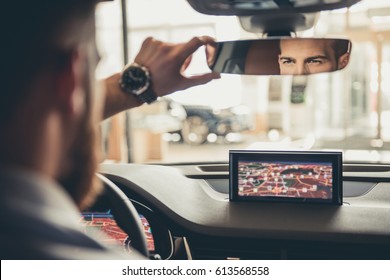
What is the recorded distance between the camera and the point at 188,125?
9211 millimetres

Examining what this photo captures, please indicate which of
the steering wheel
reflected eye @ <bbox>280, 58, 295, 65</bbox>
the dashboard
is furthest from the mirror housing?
the dashboard

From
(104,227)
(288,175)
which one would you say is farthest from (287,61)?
(104,227)

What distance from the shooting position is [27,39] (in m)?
0.57

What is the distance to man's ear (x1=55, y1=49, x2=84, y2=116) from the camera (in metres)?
0.57

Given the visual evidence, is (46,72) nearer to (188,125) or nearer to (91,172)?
(91,172)

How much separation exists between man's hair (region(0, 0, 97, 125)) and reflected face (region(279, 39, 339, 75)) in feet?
2.79

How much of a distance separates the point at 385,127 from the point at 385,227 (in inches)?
275

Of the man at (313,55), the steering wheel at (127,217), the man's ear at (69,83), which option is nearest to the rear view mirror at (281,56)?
the man at (313,55)

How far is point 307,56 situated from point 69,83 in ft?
2.98

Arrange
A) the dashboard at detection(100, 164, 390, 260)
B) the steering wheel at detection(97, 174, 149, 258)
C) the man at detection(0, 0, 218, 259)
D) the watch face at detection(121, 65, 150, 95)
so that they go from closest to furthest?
the man at detection(0, 0, 218, 259), the watch face at detection(121, 65, 150, 95), the steering wheel at detection(97, 174, 149, 258), the dashboard at detection(100, 164, 390, 260)

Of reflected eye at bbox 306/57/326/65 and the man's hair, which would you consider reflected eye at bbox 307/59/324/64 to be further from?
the man's hair

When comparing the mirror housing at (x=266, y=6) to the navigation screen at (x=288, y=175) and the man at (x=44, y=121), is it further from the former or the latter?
the man at (x=44, y=121)

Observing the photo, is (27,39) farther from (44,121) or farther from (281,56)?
(281,56)
